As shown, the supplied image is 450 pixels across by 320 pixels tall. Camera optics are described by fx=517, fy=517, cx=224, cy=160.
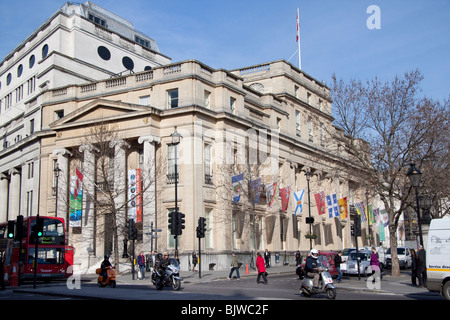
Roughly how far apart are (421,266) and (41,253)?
21.1 meters

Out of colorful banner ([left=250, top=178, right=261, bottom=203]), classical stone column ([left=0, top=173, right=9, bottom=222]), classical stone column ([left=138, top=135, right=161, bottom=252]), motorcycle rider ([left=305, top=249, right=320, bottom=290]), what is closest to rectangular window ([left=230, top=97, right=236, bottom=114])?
classical stone column ([left=138, top=135, right=161, bottom=252])

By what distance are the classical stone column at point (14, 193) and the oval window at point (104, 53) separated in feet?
52.3

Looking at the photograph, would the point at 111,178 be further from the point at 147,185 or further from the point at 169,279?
the point at 169,279

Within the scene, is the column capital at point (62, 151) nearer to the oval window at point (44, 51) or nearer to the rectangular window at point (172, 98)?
the rectangular window at point (172, 98)

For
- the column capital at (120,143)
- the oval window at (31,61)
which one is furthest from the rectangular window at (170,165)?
the oval window at (31,61)

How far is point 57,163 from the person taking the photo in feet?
149

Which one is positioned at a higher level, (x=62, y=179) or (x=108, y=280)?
(x=62, y=179)

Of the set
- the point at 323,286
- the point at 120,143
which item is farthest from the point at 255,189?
the point at 323,286

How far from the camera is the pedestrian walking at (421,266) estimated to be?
23.0 metres

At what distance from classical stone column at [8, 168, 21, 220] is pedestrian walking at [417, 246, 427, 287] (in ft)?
136

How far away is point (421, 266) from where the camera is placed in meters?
23.5

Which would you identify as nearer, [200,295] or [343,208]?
[200,295]

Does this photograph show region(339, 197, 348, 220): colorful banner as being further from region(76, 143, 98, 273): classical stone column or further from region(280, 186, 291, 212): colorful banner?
region(76, 143, 98, 273): classical stone column
